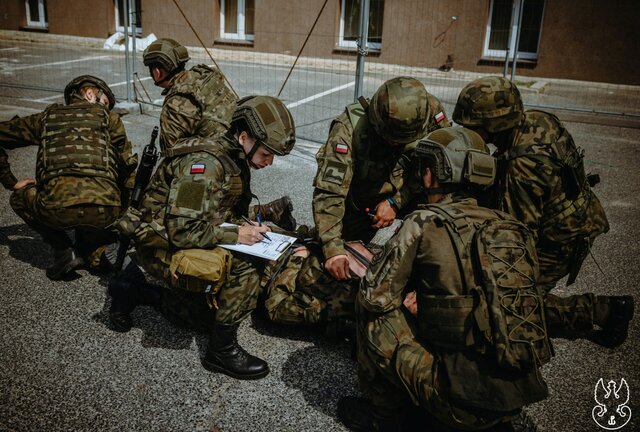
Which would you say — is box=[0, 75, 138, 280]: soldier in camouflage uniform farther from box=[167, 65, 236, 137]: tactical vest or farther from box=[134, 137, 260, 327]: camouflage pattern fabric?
box=[134, 137, 260, 327]: camouflage pattern fabric

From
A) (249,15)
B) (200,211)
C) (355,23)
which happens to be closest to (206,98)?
(200,211)

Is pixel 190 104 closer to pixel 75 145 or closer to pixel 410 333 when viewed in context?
pixel 75 145

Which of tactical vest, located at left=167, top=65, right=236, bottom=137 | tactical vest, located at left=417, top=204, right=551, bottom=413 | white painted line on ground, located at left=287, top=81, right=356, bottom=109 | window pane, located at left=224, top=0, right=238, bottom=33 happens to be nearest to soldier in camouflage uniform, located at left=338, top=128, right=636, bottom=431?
tactical vest, located at left=417, top=204, right=551, bottom=413

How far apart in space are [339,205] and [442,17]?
1229cm

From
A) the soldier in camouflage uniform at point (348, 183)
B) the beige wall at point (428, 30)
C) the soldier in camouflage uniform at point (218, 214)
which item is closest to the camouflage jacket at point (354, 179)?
the soldier in camouflage uniform at point (348, 183)

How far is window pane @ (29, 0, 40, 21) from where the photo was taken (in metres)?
19.0

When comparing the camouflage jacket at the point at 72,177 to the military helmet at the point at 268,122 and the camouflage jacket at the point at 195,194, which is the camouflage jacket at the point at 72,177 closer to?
the camouflage jacket at the point at 195,194

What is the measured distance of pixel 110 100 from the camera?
4566 mm

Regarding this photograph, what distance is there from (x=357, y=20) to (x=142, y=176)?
13.3 metres

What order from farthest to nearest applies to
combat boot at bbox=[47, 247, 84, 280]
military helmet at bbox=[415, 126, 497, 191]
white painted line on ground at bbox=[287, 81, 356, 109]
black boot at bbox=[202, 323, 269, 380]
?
white painted line on ground at bbox=[287, 81, 356, 109]
combat boot at bbox=[47, 247, 84, 280]
black boot at bbox=[202, 323, 269, 380]
military helmet at bbox=[415, 126, 497, 191]

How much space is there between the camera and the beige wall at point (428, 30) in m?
13.0

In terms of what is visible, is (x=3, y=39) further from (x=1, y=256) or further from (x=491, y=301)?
(x=491, y=301)

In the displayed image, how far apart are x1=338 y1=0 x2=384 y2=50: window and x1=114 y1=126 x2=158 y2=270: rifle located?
41.1 ft

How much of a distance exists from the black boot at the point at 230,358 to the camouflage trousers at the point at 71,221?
1526mm
